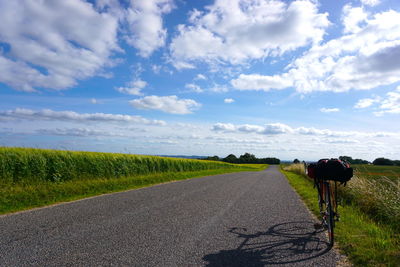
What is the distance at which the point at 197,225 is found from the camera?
21.5ft

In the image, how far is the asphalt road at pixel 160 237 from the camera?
4395mm

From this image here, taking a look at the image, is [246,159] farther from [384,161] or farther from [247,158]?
[384,161]

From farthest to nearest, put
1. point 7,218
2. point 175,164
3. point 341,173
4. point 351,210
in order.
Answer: point 175,164
point 351,210
point 7,218
point 341,173

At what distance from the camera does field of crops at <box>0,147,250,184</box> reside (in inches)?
436

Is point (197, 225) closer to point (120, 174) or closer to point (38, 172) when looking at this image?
point (38, 172)

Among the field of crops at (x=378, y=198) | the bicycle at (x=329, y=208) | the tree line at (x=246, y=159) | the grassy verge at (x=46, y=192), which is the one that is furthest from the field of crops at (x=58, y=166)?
the tree line at (x=246, y=159)

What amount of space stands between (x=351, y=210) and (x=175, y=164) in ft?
62.5

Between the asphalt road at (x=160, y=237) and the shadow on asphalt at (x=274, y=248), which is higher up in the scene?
the asphalt road at (x=160, y=237)

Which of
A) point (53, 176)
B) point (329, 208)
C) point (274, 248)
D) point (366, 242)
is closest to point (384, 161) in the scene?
point (366, 242)

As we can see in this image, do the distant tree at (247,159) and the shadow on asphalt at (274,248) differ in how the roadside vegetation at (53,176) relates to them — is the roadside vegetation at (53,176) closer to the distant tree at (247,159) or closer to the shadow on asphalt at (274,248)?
the shadow on asphalt at (274,248)

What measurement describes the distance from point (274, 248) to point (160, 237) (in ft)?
7.43

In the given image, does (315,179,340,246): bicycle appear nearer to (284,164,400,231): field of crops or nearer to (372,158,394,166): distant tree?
(284,164,400,231): field of crops

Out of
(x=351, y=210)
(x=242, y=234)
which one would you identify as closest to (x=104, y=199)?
(x=242, y=234)

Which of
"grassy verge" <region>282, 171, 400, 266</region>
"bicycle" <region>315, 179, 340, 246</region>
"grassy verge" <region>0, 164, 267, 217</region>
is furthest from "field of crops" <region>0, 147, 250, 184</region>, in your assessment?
"grassy verge" <region>282, 171, 400, 266</region>
